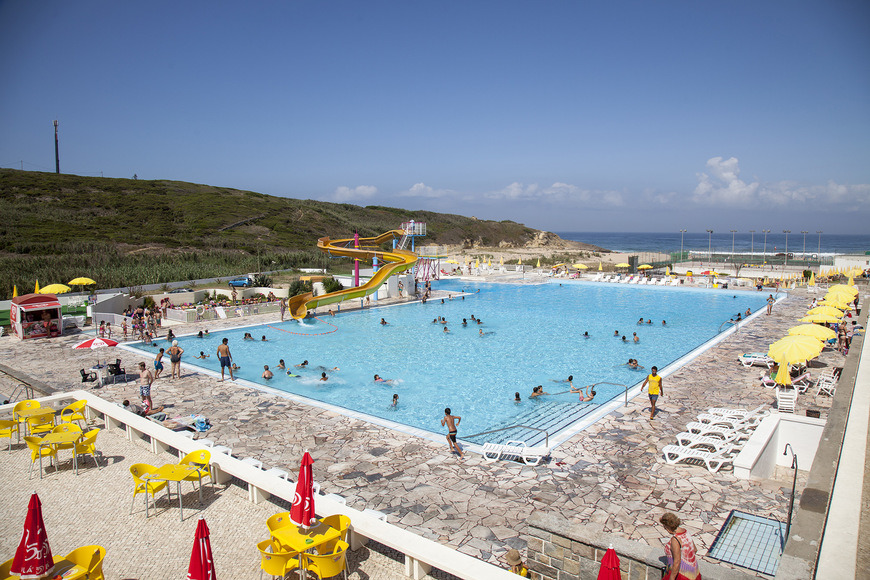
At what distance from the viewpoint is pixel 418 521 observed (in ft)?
19.6

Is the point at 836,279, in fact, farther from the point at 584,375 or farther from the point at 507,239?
the point at 507,239

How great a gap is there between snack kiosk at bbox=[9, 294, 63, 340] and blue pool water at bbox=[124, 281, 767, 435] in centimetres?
389

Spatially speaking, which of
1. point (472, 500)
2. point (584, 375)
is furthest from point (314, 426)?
point (584, 375)

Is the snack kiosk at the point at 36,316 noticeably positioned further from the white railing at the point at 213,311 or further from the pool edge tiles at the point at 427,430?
the pool edge tiles at the point at 427,430

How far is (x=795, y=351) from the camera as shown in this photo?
10258 mm

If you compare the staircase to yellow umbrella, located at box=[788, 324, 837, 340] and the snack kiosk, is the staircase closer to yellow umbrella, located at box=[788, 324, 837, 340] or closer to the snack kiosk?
yellow umbrella, located at box=[788, 324, 837, 340]

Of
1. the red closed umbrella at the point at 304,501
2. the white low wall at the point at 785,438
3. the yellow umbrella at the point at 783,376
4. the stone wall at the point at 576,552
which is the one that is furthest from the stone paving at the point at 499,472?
the red closed umbrella at the point at 304,501

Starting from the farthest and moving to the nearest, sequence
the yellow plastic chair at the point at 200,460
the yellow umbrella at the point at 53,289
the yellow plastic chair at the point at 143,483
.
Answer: the yellow umbrella at the point at 53,289
the yellow plastic chair at the point at 200,460
the yellow plastic chair at the point at 143,483

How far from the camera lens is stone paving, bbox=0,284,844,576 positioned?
600 centimetres

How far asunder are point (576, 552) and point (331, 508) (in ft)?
8.49

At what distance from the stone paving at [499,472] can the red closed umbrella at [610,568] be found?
198 centimetres

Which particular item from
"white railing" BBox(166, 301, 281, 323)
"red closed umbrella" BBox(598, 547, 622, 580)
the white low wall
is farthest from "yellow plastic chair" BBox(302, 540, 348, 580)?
"white railing" BBox(166, 301, 281, 323)

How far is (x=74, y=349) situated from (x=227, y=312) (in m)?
6.05

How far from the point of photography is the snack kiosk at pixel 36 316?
1619 centimetres
